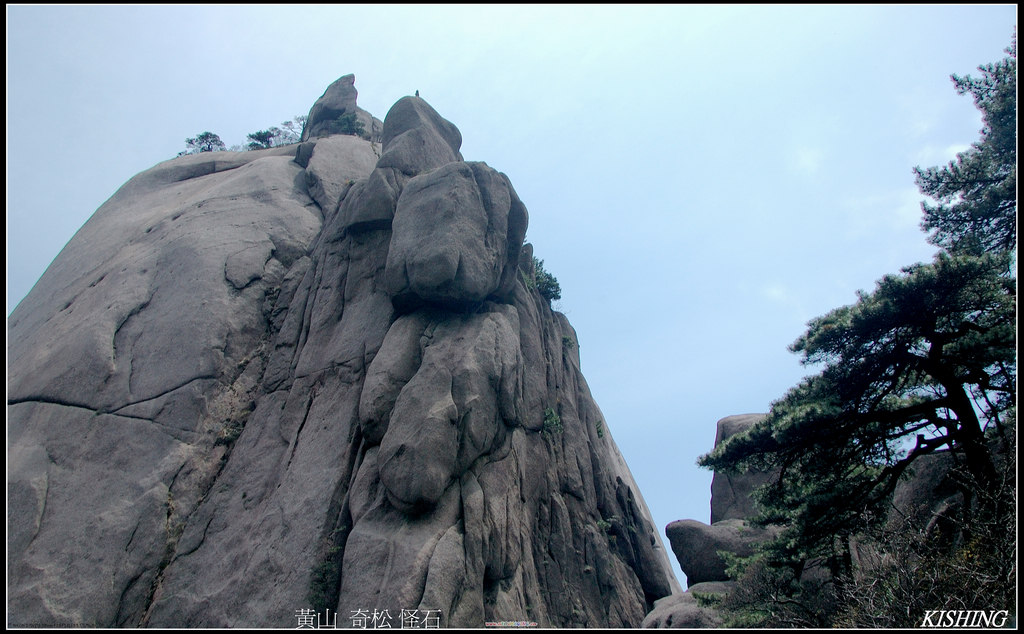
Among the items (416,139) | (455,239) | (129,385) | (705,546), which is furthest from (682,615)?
(416,139)

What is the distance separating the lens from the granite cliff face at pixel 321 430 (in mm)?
14203

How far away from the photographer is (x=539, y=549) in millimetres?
16828

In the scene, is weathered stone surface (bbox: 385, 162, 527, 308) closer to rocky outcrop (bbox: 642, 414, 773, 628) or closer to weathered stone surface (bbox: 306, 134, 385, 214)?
weathered stone surface (bbox: 306, 134, 385, 214)

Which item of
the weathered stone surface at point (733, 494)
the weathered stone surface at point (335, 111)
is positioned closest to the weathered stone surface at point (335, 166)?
the weathered stone surface at point (335, 111)

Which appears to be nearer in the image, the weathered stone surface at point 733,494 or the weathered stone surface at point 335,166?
the weathered stone surface at point 733,494

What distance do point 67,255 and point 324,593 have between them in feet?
75.1

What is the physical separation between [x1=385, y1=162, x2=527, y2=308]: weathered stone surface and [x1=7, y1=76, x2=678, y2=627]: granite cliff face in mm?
80

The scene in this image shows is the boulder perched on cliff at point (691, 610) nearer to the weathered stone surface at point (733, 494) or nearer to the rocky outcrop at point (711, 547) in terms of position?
the rocky outcrop at point (711, 547)

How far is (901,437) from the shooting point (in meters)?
12.8

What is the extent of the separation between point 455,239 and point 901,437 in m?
12.6

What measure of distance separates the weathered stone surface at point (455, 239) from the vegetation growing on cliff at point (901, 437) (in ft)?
28.9

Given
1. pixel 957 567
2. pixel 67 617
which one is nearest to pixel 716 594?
pixel 957 567

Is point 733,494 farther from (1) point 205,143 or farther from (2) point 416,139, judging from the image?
(1) point 205,143

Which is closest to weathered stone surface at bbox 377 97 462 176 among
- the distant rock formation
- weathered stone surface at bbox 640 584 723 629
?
the distant rock formation
